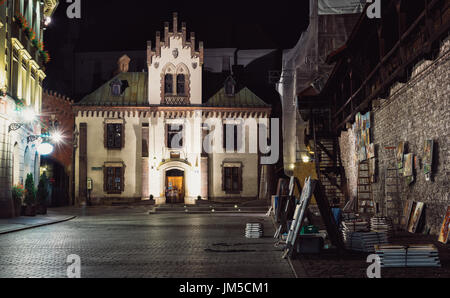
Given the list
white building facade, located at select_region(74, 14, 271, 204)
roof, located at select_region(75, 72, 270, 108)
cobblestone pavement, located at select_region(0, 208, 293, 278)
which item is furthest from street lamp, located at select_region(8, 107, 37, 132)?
roof, located at select_region(75, 72, 270, 108)

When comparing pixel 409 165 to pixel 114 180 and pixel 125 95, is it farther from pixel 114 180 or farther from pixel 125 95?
pixel 125 95

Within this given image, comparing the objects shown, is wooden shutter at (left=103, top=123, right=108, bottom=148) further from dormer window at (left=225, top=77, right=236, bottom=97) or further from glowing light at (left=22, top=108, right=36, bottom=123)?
glowing light at (left=22, top=108, right=36, bottom=123)

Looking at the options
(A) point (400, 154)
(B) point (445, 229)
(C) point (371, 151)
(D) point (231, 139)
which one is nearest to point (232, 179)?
(D) point (231, 139)

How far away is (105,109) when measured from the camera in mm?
42594

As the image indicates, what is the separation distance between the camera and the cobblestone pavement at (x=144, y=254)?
9523mm

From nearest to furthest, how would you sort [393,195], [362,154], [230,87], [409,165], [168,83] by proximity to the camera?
[409,165], [393,195], [362,154], [168,83], [230,87]

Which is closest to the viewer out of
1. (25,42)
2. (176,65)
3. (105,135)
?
(25,42)

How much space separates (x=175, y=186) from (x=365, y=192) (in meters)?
21.7

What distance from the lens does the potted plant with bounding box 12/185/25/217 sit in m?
25.7

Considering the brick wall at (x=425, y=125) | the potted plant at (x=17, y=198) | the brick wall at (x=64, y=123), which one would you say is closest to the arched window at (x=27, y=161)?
the potted plant at (x=17, y=198)

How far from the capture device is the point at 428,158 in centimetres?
1490

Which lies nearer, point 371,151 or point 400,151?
point 400,151
